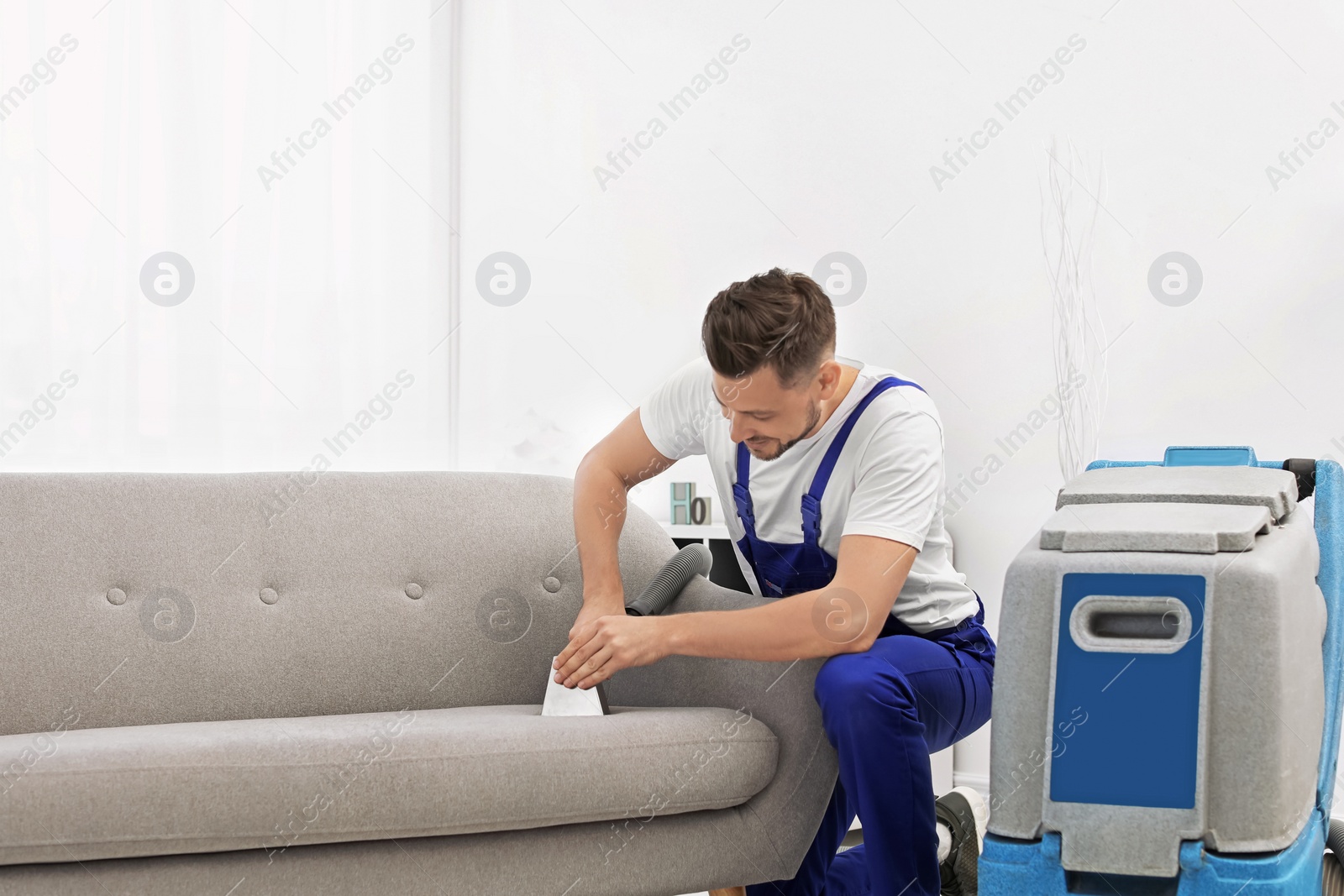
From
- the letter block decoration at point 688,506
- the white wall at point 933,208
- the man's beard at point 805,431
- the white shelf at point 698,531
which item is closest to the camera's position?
the man's beard at point 805,431

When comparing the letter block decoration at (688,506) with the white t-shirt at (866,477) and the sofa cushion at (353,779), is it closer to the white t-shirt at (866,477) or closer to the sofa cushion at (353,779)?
the white t-shirt at (866,477)

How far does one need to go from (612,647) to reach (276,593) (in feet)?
2.24

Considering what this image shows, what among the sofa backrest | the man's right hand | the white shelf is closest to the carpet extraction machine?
the man's right hand

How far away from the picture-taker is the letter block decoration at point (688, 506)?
295 cm

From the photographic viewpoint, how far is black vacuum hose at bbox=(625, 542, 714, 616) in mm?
1803

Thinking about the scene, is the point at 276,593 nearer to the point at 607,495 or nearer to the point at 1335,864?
the point at 607,495

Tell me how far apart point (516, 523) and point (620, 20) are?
6.72 ft

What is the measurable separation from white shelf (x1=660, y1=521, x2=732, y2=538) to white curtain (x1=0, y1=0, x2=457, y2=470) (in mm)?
933

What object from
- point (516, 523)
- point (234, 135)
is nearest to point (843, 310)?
point (516, 523)

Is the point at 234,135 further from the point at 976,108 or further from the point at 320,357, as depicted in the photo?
the point at 976,108

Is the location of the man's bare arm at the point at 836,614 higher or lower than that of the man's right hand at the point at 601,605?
higher

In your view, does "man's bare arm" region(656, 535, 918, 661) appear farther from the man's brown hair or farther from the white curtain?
the white curtain

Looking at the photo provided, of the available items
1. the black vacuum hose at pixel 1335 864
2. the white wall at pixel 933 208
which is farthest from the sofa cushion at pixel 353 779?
the white wall at pixel 933 208

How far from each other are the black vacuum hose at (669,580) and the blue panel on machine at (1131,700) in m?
0.90
